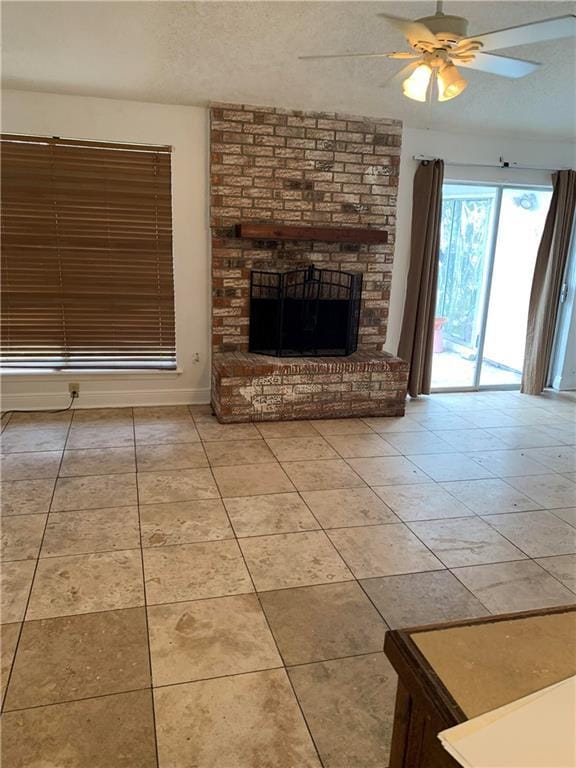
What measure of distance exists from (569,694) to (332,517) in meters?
1.93

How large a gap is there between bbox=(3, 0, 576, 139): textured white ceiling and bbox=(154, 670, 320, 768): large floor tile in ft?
9.02

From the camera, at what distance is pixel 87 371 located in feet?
14.5

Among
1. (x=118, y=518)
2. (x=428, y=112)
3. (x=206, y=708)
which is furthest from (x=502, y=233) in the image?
(x=206, y=708)

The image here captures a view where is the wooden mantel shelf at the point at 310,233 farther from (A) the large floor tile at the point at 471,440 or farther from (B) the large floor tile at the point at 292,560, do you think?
(B) the large floor tile at the point at 292,560

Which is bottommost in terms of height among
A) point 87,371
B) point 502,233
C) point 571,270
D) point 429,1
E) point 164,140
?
point 87,371

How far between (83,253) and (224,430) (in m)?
1.80

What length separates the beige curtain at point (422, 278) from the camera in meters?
4.71

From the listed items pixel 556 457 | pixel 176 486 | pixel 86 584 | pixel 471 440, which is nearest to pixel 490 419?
pixel 471 440

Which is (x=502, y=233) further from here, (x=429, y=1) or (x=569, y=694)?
(x=569, y=694)

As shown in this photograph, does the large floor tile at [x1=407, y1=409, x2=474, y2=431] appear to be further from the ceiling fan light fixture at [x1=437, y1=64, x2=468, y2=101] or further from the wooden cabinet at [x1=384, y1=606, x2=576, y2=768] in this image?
the wooden cabinet at [x1=384, y1=606, x2=576, y2=768]

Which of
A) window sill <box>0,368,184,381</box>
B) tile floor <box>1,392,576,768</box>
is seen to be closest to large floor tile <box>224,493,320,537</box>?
tile floor <box>1,392,576,768</box>

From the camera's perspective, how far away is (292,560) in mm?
2422

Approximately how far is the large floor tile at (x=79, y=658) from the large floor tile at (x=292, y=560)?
549mm

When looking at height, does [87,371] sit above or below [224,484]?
above
